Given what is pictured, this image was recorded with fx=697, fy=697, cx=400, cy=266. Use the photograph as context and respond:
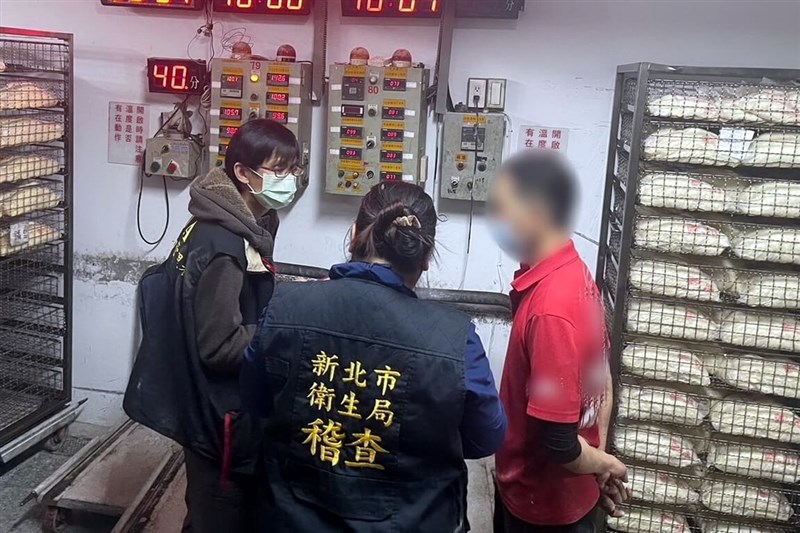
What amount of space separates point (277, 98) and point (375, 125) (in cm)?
41

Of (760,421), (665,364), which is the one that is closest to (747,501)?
(760,421)

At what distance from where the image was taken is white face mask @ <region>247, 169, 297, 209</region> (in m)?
1.80

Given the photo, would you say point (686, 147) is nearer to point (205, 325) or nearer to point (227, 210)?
point (227, 210)

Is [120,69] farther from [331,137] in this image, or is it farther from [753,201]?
[753,201]

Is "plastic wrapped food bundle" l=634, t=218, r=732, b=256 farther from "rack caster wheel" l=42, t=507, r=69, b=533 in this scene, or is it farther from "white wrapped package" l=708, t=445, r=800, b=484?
"rack caster wheel" l=42, t=507, r=69, b=533

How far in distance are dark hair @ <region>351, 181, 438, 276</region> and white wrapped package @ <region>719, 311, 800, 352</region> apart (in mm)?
1457

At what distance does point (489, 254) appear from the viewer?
3.02 meters

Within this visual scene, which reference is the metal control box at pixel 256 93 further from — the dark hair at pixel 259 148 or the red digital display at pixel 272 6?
the dark hair at pixel 259 148

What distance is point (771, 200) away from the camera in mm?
2230

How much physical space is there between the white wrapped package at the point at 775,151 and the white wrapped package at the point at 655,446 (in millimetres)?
957

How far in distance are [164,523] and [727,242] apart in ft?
6.90

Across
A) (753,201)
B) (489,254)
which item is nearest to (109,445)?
(489,254)

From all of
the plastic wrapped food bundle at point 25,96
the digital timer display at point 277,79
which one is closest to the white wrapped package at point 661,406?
the digital timer display at point 277,79

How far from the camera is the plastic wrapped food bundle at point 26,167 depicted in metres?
2.74
